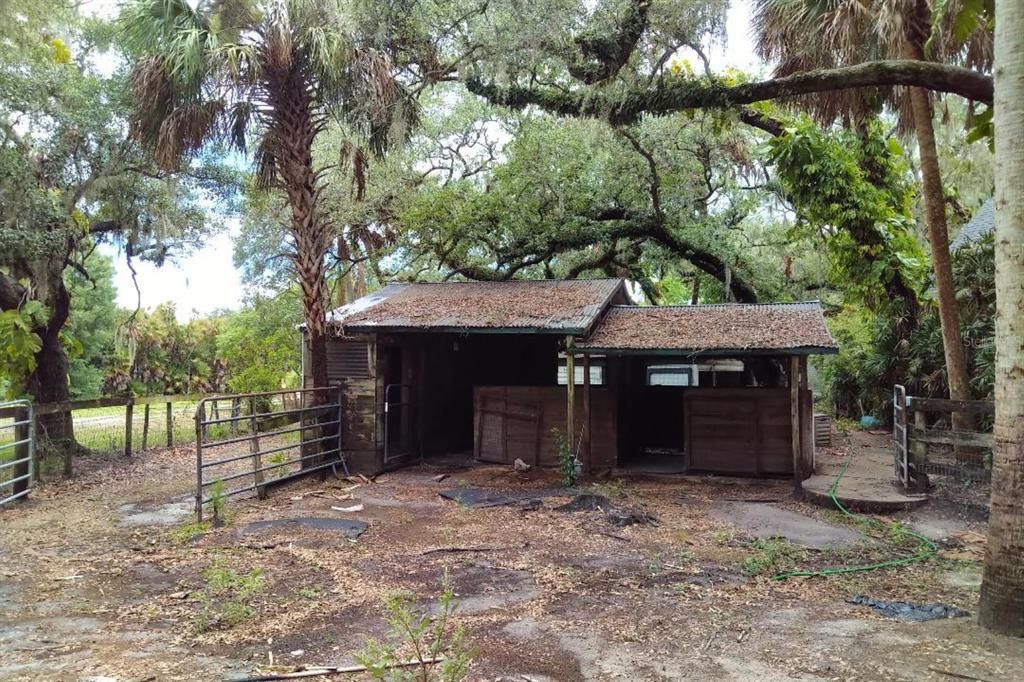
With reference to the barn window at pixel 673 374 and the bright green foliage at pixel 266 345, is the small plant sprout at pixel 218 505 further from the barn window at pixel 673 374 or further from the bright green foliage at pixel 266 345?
the barn window at pixel 673 374

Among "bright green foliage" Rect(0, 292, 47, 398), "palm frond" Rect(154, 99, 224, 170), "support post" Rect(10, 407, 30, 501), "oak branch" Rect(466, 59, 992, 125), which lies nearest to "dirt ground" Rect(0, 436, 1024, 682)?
"support post" Rect(10, 407, 30, 501)

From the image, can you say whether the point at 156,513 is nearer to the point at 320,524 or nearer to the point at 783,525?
the point at 320,524

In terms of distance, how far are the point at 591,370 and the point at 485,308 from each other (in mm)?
3667

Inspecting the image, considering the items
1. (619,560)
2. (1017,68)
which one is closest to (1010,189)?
(1017,68)

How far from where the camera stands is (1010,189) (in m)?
4.39

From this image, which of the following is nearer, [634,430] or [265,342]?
[634,430]

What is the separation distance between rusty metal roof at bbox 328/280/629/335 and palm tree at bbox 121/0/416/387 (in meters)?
1.07

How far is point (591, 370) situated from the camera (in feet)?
45.5

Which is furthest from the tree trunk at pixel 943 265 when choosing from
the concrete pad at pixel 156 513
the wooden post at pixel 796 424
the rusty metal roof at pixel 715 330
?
the concrete pad at pixel 156 513

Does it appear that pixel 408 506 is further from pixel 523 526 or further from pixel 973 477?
pixel 973 477

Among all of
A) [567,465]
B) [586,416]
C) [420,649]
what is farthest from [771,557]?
[586,416]

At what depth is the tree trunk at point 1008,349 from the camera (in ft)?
13.9

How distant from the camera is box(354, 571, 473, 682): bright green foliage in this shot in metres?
3.14

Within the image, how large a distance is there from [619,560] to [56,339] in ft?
33.1
